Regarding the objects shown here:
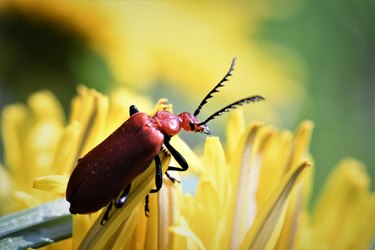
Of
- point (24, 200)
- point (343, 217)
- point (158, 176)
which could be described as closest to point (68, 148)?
point (24, 200)

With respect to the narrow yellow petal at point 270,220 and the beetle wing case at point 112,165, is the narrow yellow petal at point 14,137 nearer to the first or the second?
the beetle wing case at point 112,165

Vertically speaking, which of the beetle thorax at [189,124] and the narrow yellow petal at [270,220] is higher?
the beetle thorax at [189,124]

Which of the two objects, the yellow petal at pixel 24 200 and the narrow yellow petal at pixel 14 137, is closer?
the yellow petal at pixel 24 200

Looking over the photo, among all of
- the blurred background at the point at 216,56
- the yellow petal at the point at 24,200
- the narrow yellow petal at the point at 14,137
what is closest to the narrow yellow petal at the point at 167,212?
the yellow petal at the point at 24,200

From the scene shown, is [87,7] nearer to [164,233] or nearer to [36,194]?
[36,194]

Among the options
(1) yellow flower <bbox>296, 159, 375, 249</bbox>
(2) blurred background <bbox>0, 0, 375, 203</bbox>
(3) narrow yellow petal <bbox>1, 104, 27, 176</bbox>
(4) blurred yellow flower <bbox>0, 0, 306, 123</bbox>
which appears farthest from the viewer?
(4) blurred yellow flower <bbox>0, 0, 306, 123</bbox>

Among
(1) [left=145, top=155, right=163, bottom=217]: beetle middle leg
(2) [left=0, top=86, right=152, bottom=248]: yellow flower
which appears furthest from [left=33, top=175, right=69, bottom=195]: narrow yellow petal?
(1) [left=145, top=155, right=163, bottom=217]: beetle middle leg

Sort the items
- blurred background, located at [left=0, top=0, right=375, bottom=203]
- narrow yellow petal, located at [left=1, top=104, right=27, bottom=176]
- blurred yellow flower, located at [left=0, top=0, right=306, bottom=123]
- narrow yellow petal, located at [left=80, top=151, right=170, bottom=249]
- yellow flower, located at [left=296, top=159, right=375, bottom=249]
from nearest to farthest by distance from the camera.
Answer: narrow yellow petal, located at [left=80, top=151, right=170, bottom=249], yellow flower, located at [left=296, top=159, right=375, bottom=249], narrow yellow petal, located at [left=1, top=104, right=27, bottom=176], blurred background, located at [left=0, top=0, right=375, bottom=203], blurred yellow flower, located at [left=0, top=0, right=306, bottom=123]

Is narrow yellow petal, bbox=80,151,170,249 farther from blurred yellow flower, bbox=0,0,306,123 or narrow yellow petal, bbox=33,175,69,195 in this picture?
blurred yellow flower, bbox=0,0,306,123

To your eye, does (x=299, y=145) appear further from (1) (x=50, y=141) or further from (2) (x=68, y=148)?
(1) (x=50, y=141)
